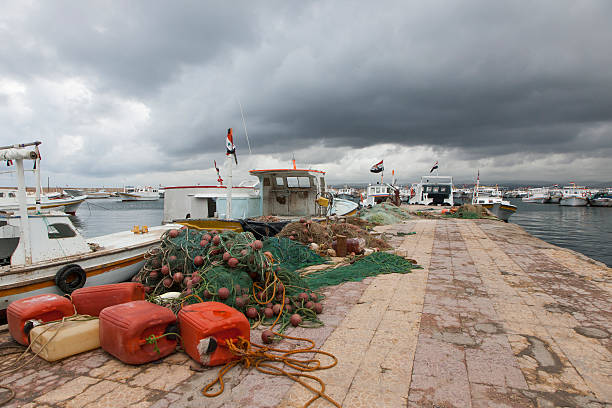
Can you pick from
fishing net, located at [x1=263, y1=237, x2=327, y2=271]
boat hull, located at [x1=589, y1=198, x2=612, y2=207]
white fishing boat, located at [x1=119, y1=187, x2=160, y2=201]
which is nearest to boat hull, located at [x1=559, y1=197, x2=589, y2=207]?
boat hull, located at [x1=589, y1=198, x2=612, y2=207]

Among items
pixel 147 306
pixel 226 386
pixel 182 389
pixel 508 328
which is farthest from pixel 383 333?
pixel 147 306

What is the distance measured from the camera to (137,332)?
120 inches

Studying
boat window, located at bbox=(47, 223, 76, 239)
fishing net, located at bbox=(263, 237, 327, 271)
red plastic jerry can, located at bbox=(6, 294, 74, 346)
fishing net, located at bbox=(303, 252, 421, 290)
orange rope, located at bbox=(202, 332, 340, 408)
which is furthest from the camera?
fishing net, located at bbox=(263, 237, 327, 271)

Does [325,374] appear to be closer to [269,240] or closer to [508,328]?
[508,328]

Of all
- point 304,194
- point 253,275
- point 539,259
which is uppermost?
point 304,194

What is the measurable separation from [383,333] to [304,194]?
1128cm

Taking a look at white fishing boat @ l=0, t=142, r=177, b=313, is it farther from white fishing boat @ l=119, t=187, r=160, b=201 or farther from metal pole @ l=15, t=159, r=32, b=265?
white fishing boat @ l=119, t=187, r=160, b=201

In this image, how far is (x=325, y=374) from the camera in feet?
9.71

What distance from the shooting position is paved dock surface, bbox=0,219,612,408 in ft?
8.55

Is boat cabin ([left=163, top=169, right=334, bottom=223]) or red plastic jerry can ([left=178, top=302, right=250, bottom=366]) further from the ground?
boat cabin ([left=163, top=169, right=334, bottom=223])

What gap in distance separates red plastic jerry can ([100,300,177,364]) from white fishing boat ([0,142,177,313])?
281 cm

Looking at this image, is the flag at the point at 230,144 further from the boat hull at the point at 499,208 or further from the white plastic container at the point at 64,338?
the boat hull at the point at 499,208

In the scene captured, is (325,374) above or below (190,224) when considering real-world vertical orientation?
below

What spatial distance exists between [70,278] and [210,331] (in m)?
4.16
